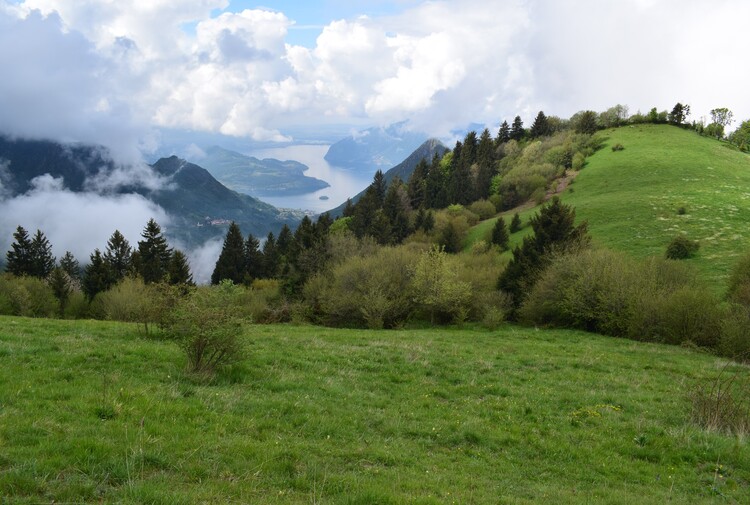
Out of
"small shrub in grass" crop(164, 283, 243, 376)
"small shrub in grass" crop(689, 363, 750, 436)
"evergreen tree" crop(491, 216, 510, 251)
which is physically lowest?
"small shrub in grass" crop(689, 363, 750, 436)

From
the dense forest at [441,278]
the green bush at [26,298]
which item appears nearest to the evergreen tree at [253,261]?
the dense forest at [441,278]

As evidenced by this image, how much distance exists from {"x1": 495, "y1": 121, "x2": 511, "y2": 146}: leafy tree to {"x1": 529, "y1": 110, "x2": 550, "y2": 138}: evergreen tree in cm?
807

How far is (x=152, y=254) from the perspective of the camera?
7406 cm

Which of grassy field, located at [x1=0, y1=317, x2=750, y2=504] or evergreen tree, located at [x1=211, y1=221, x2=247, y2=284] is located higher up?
evergreen tree, located at [x1=211, y1=221, x2=247, y2=284]

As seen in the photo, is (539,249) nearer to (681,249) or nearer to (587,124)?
(681,249)

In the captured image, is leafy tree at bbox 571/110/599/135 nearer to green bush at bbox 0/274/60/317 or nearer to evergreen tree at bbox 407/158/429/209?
evergreen tree at bbox 407/158/429/209

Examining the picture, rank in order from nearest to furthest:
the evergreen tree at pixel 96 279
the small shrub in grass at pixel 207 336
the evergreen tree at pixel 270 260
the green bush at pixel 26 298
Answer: the small shrub in grass at pixel 207 336 < the green bush at pixel 26 298 < the evergreen tree at pixel 96 279 < the evergreen tree at pixel 270 260

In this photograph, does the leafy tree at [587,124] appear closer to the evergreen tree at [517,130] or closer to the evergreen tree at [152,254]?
the evergreen tree at [517,130]

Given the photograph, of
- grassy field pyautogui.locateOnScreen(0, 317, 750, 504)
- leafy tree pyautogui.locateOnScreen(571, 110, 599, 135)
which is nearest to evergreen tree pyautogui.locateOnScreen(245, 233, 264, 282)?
grassy field pyautogui.locateOnScreen(0, 317, 750, 504)

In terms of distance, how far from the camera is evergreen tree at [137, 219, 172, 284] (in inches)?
2803

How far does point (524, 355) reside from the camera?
19938mm

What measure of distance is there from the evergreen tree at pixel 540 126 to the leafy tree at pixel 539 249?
83081mm

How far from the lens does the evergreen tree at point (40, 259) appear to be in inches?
2822

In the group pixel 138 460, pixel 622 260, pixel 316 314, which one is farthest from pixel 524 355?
pixel 316 314
